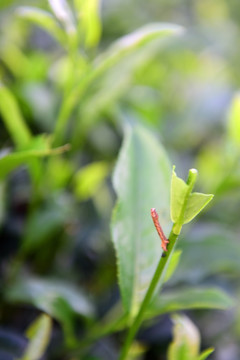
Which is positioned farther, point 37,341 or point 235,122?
point 235,122

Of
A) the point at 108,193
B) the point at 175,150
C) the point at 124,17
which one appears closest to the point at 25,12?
the point at 108,193

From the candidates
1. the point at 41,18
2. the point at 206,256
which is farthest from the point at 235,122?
the point at 41,18

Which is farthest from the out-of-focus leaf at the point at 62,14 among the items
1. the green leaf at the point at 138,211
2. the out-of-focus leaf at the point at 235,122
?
the out-of-focus leaf at the point at 235,122

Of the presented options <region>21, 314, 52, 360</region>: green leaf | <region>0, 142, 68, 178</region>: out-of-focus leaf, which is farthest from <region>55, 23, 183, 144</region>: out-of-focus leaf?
<region>21, 314, 52, 360</region>: green leaf

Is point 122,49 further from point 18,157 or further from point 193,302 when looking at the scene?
point 193,302

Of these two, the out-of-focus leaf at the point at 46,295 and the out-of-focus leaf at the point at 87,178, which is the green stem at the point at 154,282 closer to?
the out-of-focus leaf at the point at 46,295
